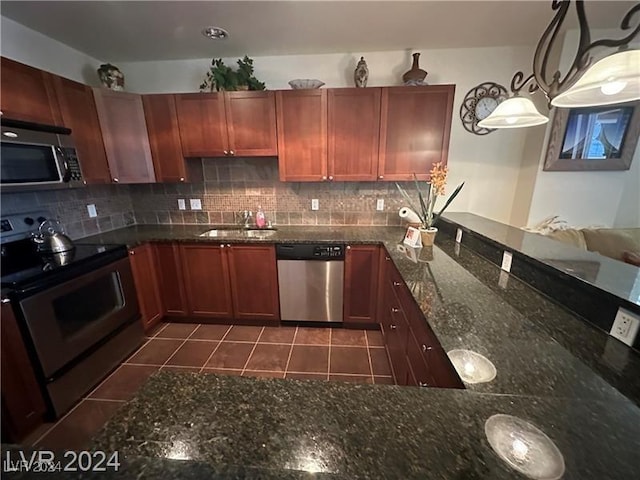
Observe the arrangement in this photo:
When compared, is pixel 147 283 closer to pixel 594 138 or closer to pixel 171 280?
pixel 171 280

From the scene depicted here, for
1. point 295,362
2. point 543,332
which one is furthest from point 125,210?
point 543,332

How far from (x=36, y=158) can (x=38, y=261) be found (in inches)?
27.5

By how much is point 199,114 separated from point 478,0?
2338 millimetres

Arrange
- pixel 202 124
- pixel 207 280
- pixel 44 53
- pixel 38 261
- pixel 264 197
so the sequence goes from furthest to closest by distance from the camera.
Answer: pixel 264 197 → pixel 207 280 → pixel 202 124 → pixel 44 53 → pixel 38 261

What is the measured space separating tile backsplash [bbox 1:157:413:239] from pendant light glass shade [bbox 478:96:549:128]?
50.0 inches

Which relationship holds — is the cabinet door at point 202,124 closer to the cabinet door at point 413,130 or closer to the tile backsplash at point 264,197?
the tile backsplash at point 264,197

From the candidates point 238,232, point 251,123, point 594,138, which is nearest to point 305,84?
point 251,123

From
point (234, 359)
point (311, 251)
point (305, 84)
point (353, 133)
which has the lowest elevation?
point (234, 359)

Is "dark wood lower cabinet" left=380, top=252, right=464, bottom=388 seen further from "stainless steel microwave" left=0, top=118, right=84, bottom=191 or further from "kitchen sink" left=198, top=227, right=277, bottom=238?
"stainless steel microwave" left=0, top=118, right=84, bottom=191

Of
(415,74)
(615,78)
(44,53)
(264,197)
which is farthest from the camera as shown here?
(264,197)

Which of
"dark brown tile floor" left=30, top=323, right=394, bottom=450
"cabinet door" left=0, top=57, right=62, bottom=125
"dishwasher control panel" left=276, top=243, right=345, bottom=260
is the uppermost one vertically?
"cabinet door" left=0, top=57, right=62, bottom=125

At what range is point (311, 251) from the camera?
2359 millimetres

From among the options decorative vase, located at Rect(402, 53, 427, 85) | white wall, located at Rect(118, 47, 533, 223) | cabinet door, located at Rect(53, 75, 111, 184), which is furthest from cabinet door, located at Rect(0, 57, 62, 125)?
decorative vase, located at Rect(402, 53, 427, 85)

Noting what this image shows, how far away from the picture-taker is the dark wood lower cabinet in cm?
95
